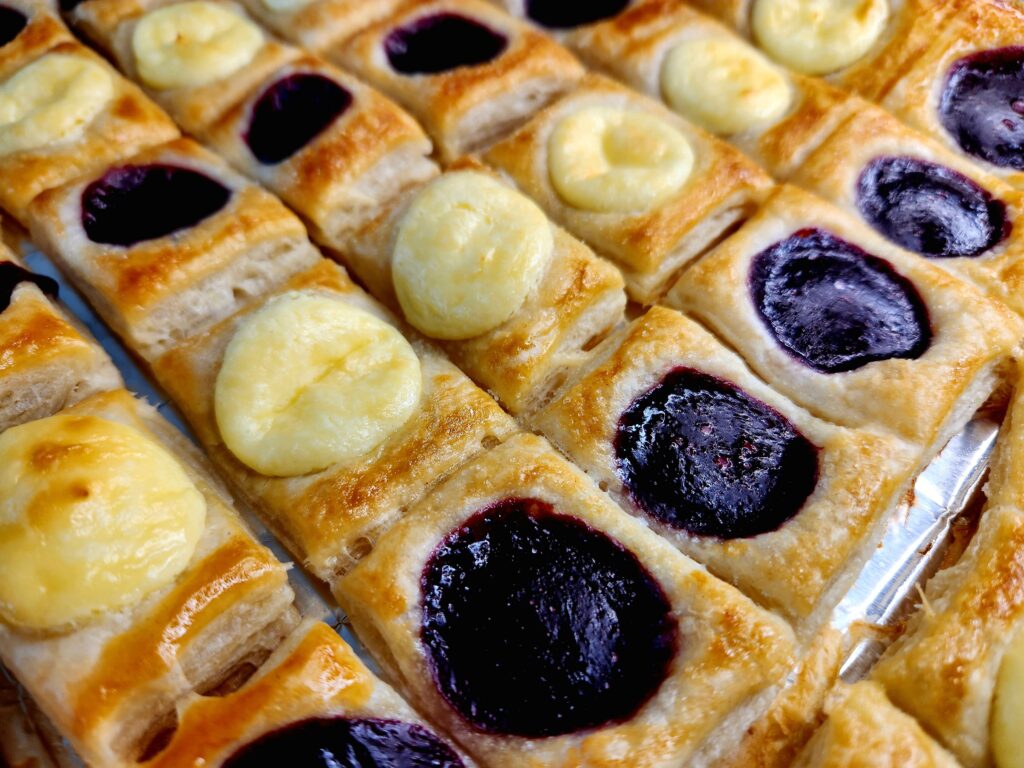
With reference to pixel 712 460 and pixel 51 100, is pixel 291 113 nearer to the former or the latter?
pixel 51 100

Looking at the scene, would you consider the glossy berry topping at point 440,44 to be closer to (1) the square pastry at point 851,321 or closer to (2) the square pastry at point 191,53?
(2) the square pastry at point 191,53

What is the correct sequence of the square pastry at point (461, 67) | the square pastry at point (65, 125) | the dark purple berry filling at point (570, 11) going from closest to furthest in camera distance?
1. the square pastry at point (65, 125)
2. the square pastry at point (461, 67)
3. the dark purple berry filling at point (570, 11)

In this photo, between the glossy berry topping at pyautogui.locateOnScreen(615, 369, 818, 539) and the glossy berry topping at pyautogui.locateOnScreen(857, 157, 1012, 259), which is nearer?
the glossy berry topping at pyautogui.locateOnScreen(615, 369, 818, 539)

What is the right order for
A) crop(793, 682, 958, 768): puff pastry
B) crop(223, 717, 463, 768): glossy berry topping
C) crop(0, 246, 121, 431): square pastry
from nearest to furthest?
1. crop(223, 717, 463, 768): glossy berry topping
2. crop(793, 682, 958, 768): puff pastry
3. crop(0, 246, 121, 431): square pastry

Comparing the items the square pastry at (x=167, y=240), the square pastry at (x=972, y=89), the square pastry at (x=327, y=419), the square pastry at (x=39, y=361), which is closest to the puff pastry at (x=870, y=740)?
the square pastry at (x=327, y=419)

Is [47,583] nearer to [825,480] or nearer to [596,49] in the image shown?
[825,480]

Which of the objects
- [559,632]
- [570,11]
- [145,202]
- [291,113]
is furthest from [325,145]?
[559,632]

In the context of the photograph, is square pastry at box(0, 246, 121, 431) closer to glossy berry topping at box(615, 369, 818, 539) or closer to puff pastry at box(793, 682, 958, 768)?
glossy berry topping at box(615, 369, 818, 539)

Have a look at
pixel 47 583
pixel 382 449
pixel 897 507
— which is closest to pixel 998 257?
pixel 897 507

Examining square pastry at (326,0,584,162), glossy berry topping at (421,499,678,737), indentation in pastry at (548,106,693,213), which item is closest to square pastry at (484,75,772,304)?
indentation in pastry at (548,106,693,213)
